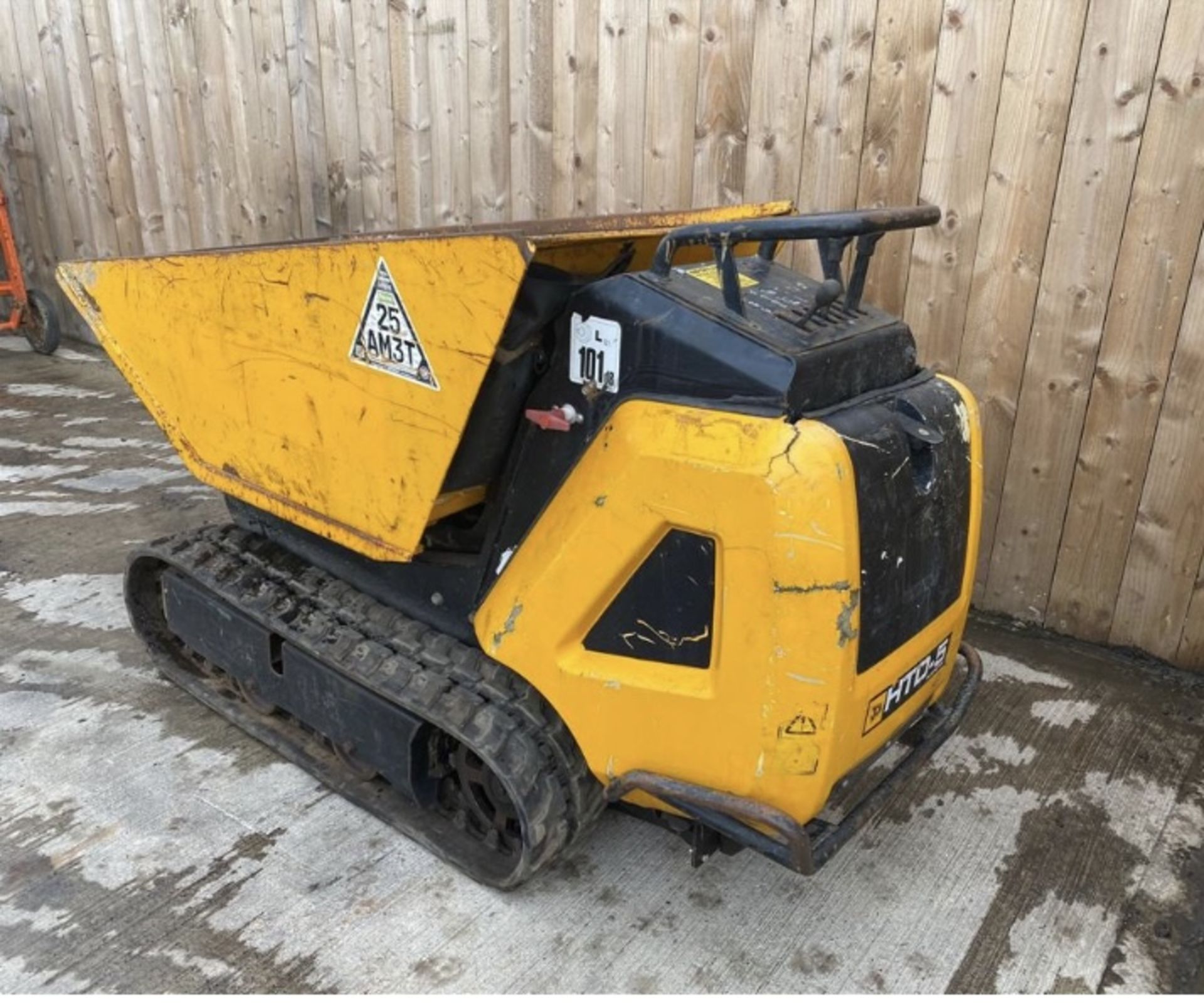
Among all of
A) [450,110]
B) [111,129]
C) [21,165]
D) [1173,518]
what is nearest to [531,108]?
[450,110]

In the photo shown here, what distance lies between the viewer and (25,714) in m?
3.00

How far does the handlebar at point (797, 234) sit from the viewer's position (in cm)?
183

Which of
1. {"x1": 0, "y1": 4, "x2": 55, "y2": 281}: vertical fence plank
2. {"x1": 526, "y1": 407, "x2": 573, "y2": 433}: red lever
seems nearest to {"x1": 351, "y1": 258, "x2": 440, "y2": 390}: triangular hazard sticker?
{"x1": 526, "y1": 407, "x2": 573, "y2": 433}: red lever

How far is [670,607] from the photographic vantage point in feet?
6.47

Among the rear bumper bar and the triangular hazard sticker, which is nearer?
the rear bumper bar

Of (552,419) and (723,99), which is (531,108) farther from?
(552,419)

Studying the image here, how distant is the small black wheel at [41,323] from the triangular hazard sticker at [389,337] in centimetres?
590

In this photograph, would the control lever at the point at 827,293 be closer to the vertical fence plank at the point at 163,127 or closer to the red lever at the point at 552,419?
the red lever at the point at 552,419

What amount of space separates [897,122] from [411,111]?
2.42 m

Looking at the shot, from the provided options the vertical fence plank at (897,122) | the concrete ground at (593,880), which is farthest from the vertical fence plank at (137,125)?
the vertical fence plank at (897,122)

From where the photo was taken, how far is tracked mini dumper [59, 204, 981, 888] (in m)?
1.87

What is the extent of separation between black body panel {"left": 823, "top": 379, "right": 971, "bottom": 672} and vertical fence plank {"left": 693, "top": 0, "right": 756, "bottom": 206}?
1851mm

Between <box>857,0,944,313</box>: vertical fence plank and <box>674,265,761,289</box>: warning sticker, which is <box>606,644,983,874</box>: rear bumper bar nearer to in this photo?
<box>674,265,761,289</box>: warning sticker

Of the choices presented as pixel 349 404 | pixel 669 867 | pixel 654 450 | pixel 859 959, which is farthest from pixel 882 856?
pixel 349 404
